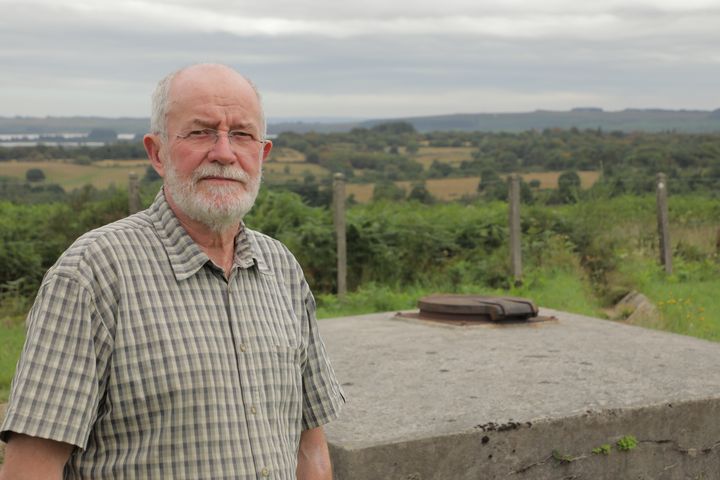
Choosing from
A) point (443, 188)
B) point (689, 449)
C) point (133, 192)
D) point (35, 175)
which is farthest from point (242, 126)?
→ point (443, 188)

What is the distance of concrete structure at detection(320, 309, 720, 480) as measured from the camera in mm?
4426

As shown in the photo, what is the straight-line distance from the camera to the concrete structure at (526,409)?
14.5 feet

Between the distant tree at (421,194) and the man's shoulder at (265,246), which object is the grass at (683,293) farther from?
the distant tree at (421,194)

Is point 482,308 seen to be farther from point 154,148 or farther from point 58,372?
point 58,372

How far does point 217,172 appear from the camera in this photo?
8.48 feet

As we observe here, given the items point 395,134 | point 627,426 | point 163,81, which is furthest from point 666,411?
point 395,134

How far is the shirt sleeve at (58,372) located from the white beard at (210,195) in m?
0.35

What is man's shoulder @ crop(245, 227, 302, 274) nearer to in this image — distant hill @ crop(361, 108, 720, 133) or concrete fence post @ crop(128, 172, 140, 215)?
concrete fence post @ crop(128, 172, 140, 215)

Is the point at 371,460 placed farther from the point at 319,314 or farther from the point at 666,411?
the point at 319,314

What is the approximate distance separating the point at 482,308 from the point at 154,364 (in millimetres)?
4668

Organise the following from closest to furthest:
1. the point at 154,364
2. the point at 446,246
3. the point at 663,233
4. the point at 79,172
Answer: the point at 154,364
the point at 446,246
the point at 663,233
the point at 79,172

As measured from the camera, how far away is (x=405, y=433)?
4430 mm

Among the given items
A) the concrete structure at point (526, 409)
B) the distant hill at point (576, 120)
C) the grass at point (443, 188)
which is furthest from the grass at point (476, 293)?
the distant hill at point (576, 120)

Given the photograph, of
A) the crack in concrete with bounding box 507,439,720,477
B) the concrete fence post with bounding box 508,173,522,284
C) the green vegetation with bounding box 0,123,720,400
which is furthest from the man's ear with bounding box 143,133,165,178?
the concrete fence post with bounding box 508,173,522,284
